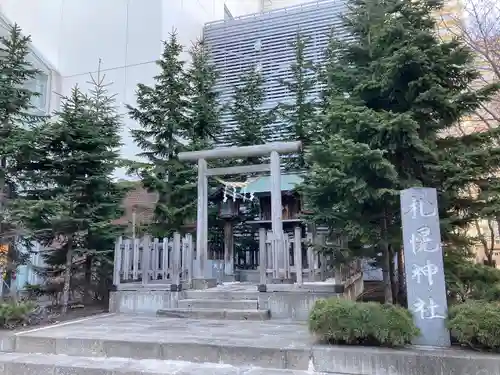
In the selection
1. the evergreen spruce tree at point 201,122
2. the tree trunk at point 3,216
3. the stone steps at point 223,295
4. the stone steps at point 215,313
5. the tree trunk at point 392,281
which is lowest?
the stone steps at point 215,313

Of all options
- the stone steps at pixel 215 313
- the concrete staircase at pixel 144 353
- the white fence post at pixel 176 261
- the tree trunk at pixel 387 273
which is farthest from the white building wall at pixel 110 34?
the tree trunk at pixel 387 273

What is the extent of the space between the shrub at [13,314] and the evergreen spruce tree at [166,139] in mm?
4458

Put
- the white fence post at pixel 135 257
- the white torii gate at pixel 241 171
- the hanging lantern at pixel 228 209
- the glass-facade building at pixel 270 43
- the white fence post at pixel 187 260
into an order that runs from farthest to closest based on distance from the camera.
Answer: the glass-facade building at pixel 270 43
the hanging lantern at pixel 228 209
the white torii gate at pixel 241 171
the white fence post at pixel 187 260
the white fence post at pixel 135 257

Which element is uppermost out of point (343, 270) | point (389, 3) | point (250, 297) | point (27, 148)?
point (389, 3)

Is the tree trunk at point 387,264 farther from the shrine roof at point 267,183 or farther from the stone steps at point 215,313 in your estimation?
the shrine roof at point 267,183

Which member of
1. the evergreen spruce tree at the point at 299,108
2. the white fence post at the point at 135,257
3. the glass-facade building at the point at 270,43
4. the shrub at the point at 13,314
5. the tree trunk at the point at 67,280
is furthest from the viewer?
the glass-facade building at the point at 270,43

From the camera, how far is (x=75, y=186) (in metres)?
7.61

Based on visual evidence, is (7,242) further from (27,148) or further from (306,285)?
(306,285)

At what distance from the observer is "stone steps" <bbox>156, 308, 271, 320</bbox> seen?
667cm

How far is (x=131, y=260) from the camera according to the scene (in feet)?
25.2

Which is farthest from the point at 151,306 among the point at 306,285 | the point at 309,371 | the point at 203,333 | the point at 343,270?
the point at 309,371

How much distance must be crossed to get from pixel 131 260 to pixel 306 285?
3459 mm

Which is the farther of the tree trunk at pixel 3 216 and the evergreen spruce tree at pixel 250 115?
the evergreen spruce tree at pixel 250 115

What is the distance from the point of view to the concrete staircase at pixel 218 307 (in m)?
6.73
